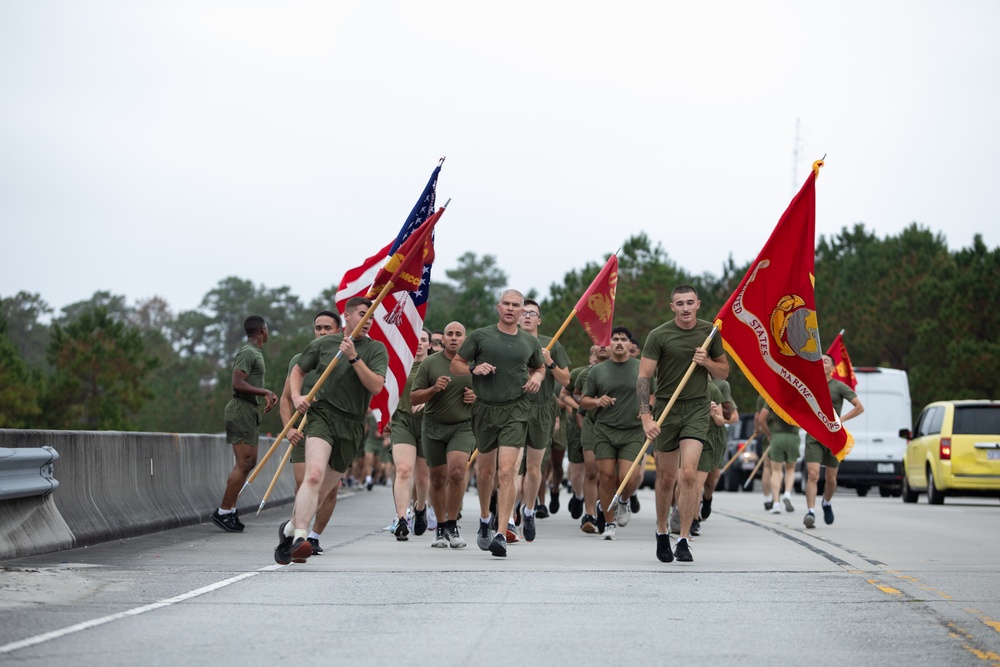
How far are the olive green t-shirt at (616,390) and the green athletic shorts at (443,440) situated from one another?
6.29 feet

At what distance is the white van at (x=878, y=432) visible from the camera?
32.7 metres

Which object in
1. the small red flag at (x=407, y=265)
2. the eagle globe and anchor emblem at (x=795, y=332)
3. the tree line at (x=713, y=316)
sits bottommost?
the eagle globe and anchor emblem at (x=795, y=332)

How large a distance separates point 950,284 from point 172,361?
99042 millimetres

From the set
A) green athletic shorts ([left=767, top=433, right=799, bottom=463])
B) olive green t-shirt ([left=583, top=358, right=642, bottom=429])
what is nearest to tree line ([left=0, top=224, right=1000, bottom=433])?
green athletic shorts ([left=767, top=433, right=799, bottom=463])

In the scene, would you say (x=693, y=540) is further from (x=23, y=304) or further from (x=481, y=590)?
(x=23, y=304)

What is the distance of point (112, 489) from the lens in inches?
563

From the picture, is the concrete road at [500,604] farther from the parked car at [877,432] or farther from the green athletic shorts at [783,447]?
the parked car at [877,432]

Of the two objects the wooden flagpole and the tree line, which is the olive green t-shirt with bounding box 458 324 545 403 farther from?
the tree line

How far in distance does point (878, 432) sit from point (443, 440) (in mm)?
19862

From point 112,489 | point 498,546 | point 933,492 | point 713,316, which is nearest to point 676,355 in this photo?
point 498,546

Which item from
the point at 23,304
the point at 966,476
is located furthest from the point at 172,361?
the point at 966,476

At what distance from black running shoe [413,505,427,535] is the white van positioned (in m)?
17.8

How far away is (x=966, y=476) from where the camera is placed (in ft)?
83.4

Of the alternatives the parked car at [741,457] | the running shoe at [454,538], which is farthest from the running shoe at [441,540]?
the parked car at [741,457]
